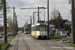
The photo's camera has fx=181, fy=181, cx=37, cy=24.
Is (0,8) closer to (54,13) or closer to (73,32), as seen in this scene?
(73,32)

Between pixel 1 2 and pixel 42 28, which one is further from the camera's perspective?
pixel 42 28

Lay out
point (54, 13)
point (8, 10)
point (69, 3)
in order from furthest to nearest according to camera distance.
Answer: point (54, 13)
point (69, 3)
point (8, 10)

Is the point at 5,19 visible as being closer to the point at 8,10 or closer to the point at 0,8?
the point at 8,10

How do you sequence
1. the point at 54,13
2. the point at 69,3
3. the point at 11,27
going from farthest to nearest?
the point at 11,27 → the point at 54,13 → the point at 69,3

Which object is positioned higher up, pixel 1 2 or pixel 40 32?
pixel 1 2

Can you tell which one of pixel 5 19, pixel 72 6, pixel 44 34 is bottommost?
pixel 44 34

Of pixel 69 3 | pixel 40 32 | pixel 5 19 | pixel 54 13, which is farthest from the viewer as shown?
pixel 54 13

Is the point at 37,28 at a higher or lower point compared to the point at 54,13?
lower

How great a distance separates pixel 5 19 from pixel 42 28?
53.3ft

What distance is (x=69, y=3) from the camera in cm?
2236

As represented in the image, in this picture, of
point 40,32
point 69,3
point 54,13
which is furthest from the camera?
point 54,13

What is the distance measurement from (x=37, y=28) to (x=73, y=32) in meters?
15.8

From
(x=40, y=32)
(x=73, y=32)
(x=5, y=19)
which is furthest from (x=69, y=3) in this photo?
(x=40, y=32)

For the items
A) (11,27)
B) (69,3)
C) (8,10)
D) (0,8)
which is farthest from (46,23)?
(11,27)
